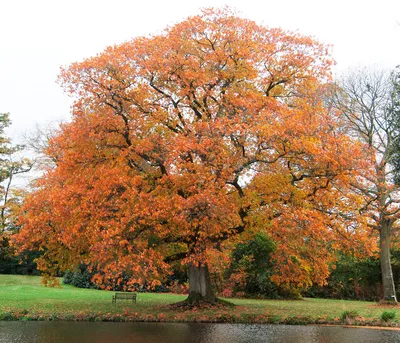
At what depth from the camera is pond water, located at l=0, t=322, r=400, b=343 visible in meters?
11.2

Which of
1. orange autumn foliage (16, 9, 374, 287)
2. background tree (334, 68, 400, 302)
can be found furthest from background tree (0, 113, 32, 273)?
background tree (334, 68, 400, 302)

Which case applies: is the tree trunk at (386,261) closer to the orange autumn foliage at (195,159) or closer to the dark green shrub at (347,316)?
the orange autumn foliage at (195,159)

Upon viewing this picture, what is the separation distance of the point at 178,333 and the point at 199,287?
6446 mm

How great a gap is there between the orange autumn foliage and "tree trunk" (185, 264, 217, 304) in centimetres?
128

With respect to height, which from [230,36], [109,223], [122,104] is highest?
[230,36]

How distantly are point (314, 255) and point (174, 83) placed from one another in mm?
9002

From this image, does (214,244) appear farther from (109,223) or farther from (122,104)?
(122,104)

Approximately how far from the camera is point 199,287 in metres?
18.9

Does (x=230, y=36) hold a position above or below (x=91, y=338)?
above

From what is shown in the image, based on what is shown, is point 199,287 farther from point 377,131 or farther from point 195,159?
point 377,131

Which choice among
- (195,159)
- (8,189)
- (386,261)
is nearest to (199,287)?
→ (195,159)

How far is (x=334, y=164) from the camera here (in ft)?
49.3

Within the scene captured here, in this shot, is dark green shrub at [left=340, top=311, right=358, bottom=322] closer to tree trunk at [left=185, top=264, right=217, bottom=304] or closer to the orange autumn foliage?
the orange autumn foliage

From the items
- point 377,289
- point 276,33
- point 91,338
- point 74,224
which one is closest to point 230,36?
point 276,33
